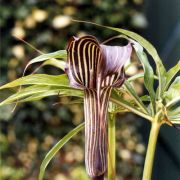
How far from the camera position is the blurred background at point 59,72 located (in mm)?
2799

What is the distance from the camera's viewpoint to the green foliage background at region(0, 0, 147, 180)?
2.81 m

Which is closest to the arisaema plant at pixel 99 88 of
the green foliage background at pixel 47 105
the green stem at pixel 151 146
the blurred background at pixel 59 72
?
the green stem at pixel 151 146

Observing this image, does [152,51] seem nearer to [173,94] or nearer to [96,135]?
[173,94]

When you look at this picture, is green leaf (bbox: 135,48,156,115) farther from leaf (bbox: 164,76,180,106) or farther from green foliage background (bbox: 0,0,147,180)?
green foliage background (bbox: 0,0,147,180)

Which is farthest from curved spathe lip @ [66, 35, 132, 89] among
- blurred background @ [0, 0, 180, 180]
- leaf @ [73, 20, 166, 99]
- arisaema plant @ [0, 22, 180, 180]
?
blurred background @ [0, 0, 180, 180]

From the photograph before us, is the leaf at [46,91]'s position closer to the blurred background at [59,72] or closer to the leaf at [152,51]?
the leaf at [152,51]

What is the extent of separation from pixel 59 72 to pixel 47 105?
18 centimetres

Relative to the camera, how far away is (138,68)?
290cm

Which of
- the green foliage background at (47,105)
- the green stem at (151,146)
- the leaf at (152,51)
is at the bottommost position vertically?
the green stem at (151,146)

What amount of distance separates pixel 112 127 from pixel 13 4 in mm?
1972

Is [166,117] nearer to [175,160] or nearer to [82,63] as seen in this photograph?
[82,63]

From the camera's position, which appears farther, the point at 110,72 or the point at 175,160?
the point at 175,160

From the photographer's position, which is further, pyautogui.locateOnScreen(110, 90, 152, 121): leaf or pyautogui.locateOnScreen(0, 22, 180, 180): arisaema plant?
pyautogui.locateOnScreen(110, 90, 152, 121): leaf

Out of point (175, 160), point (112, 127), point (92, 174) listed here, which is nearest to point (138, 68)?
point (175, 160)
